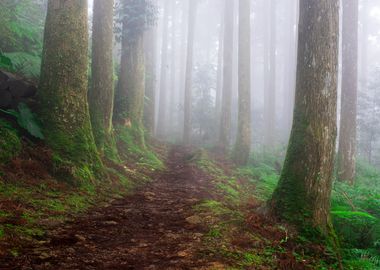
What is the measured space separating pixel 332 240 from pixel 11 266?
3.73m

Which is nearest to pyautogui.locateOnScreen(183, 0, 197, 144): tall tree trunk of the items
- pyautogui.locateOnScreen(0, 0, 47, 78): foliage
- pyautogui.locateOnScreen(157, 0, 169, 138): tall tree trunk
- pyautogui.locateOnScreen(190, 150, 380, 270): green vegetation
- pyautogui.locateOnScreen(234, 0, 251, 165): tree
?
pyautogui.locateOnScreen(157, 0, 169, 138): tall tree trunk

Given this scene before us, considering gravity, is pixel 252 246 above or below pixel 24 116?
below

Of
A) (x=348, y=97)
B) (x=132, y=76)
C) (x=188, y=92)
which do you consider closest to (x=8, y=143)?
(x=132, y=76)

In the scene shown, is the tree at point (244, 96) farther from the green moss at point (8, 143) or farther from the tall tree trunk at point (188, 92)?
the green moss at point (8, 143)

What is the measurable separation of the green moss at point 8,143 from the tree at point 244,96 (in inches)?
397

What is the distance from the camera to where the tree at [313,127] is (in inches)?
180

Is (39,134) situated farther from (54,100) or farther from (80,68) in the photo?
(80,68)

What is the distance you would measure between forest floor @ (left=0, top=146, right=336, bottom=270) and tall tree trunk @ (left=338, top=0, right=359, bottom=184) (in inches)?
299

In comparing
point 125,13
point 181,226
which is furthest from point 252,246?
point 125,13

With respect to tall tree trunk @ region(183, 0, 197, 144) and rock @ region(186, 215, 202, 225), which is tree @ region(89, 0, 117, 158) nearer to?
rock @ region(186, 215, 202, 225)

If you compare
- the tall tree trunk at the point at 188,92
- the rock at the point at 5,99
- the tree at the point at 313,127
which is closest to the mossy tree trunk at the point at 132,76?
the rock at the point at 5,99

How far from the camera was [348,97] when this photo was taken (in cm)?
1230

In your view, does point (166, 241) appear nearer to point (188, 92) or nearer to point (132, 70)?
point (132, 70)

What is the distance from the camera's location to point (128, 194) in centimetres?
647
